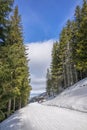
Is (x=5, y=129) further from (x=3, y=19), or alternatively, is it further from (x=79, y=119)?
(x=3, y=19)

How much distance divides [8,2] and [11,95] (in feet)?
19.3

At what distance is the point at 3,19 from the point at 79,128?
7.89 m

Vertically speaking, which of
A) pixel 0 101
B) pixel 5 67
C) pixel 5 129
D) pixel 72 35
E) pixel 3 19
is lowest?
pixel 5 129

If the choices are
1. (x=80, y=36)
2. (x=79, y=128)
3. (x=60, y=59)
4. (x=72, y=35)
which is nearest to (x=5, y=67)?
(x=79, y=128)

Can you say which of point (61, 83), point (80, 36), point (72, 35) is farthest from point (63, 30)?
point (61, 83)

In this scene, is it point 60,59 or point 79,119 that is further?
point 60,59

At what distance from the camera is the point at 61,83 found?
64.8m

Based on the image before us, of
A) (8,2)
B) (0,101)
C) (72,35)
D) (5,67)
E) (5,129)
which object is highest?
(72,35)

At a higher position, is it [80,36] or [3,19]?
[80,36]

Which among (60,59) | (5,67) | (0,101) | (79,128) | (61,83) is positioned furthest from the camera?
(61,83)

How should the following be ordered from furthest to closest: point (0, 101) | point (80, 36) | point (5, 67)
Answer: point (80, 36) < point (0, 101) < point (5, 67)

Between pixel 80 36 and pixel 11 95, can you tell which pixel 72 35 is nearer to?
pixel 80 36

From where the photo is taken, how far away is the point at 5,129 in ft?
49.6

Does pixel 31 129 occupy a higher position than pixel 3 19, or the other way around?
pixel 3 19
